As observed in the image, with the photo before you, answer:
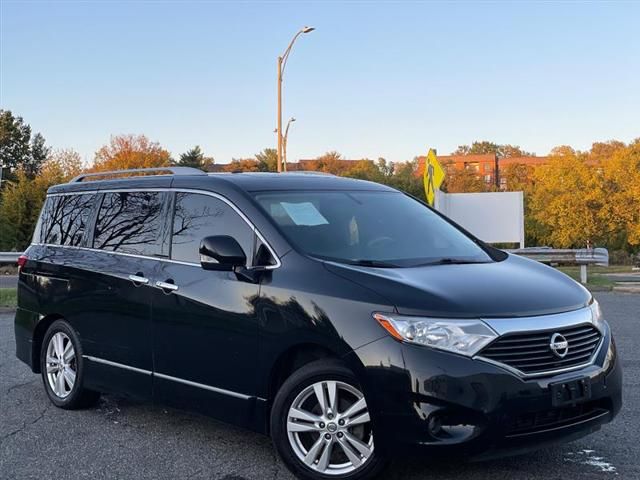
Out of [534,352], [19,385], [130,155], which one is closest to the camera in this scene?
[534,352]

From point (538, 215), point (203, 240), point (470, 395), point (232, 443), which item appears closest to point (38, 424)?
point (232, 443)

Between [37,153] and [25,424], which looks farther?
[37,153]

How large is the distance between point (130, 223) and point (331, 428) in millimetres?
2463

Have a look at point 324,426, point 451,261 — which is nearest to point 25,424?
point 324,426

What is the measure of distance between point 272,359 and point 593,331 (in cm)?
181

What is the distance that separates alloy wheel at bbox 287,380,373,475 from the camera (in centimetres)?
396

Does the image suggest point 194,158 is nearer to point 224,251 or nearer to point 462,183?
point 462,183

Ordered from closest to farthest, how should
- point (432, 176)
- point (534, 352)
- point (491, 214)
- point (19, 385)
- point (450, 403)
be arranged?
1. point (450, 403)
2. point (534, 352)
3. point (19, 385)
4. point (432, 176)
5. point (491, 214)

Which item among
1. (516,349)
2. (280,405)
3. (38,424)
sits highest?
(516,349)

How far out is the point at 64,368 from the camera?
20.0ft

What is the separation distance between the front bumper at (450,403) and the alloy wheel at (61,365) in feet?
10.3

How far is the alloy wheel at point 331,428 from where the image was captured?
396 centimetres

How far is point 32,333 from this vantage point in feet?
21.2

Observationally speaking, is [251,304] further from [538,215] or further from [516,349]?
[538,215]
